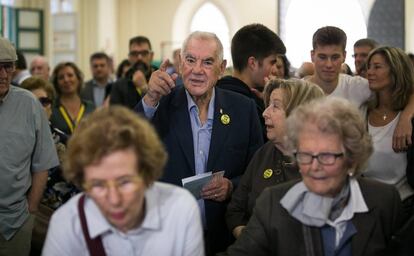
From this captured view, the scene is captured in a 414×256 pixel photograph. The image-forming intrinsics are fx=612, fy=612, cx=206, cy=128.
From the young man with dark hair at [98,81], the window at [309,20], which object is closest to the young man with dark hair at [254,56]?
the young man with dark hair at [98,81]

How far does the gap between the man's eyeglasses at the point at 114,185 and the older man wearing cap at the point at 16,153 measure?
163 centimetres

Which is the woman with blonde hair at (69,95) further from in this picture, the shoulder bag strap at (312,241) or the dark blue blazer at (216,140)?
the shoulder bag strap at (312,241)

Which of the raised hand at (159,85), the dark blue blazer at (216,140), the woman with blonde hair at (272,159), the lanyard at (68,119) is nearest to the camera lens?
the woman with blonde hair at (272,159)

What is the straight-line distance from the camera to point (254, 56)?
3.55 metres

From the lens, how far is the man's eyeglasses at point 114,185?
5.76ft

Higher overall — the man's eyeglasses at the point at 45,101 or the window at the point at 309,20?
the window at the point at 309,20

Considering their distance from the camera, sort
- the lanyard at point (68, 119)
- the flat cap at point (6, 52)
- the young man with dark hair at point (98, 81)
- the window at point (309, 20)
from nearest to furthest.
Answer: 1. the flat cap at point (6, 52)
2. the lanyard at point (68, 119)
3. the young man with dark hair at point (98, 81)
4. the window at point (309, 20)

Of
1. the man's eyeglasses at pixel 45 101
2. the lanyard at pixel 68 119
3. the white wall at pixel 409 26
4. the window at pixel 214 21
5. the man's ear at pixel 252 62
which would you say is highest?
the window at pixel 214 21

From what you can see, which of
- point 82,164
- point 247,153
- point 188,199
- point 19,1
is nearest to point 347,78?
point 247,153

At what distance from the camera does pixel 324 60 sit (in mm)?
3732

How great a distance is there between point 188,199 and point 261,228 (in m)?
0.31

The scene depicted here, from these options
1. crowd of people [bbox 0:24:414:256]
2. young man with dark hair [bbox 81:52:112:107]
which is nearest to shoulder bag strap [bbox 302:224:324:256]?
crowd of people [bbox 0:24:414:256]

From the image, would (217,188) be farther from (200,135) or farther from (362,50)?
(362,50)

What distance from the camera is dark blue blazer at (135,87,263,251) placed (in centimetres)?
293
